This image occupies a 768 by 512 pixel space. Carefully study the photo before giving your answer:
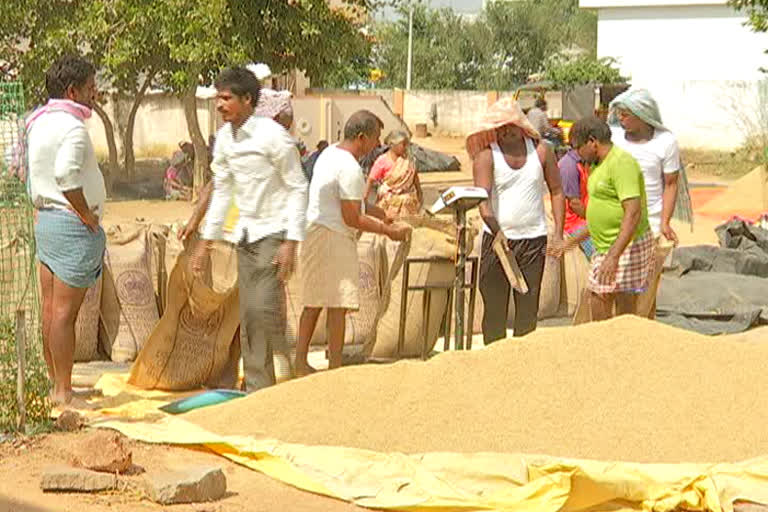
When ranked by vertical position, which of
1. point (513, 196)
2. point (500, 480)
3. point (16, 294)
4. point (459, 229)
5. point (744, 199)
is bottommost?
point (744, 199)

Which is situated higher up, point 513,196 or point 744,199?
point 513,196

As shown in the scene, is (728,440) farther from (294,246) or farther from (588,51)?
(588,51)

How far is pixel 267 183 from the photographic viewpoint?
723 centimetres

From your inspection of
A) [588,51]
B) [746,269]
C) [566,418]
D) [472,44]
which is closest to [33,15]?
[746,269]

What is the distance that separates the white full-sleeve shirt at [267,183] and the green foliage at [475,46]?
4507 centimetres

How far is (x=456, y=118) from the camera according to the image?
138 ft

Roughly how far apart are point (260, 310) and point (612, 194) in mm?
1985

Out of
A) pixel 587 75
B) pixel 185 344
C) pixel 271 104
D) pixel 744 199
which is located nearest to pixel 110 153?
pixel 744 199

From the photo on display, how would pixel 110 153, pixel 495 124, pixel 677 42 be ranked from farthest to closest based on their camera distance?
pixel 677 42, pixel 110 153, pixel 495 124

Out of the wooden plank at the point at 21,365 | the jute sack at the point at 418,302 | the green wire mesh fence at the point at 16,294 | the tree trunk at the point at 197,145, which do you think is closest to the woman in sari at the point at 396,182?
the jute sack at the point at 418,302

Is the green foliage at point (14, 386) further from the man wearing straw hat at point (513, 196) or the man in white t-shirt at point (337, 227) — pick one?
the man wearing straw hat at point (513, 196)

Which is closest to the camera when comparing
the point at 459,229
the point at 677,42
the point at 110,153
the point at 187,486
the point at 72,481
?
the point at 187,486

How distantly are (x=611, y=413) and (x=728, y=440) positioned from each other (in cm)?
48

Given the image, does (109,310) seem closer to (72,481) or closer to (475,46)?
(72,481)
